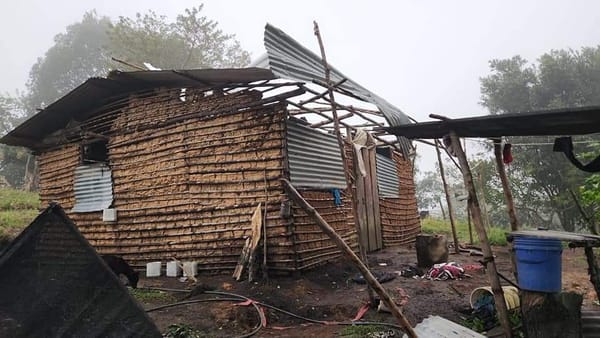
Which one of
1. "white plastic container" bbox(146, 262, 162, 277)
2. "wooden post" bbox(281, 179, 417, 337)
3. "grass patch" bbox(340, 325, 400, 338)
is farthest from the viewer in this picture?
"white plastic container" bbox(146, 262, 162, 277)

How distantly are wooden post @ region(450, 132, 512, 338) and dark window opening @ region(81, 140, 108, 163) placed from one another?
8681 mm

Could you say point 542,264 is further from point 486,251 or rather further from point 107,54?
point 107,54

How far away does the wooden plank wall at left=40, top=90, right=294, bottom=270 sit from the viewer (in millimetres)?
6516

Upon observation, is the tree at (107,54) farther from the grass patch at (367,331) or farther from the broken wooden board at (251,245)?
the grass patch at (367,331)

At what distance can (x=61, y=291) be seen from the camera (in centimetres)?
175

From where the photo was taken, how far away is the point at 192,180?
729cm

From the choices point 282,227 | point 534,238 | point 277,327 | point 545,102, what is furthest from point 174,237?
point 545,102

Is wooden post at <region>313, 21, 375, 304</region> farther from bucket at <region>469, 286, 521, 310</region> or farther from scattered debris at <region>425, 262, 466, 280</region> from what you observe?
scattered debris at <region>425, 262, 466, 280</region>

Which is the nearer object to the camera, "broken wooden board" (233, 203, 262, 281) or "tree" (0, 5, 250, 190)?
"broken wooden board" (233, 203, 262, 281)

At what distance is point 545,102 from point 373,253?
17470 millimetres

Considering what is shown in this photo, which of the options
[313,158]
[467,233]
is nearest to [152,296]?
[313,158]

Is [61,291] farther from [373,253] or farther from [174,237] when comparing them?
[373,253]

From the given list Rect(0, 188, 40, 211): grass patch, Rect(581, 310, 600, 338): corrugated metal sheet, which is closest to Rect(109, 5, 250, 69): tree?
Rect(0, 188, 40, 211): grass patch

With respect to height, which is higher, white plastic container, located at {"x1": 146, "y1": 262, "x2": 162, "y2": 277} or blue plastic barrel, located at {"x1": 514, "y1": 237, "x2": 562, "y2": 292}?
blue plastic barrel, located at {"x1": 514, "y1": 237, "x2": 562, "y2": 292}
